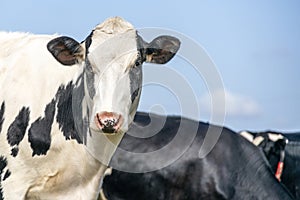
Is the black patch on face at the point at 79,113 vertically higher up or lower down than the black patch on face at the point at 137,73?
lower down

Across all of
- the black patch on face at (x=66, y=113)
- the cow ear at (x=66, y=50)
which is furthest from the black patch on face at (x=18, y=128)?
the cow ear at (x=66, y=50)

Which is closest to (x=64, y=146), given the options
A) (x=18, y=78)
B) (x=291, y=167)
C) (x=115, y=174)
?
(x=18, y=78)

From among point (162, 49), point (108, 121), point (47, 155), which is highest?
point (162, 49)

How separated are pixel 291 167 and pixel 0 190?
7325mm

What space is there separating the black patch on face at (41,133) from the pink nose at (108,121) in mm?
1230

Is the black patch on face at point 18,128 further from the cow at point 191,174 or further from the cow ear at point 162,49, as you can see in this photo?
the cow at point 191,174

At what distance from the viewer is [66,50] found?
8.34 meters

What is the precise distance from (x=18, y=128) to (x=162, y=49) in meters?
1.60

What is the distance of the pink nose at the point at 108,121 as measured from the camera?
292 inches

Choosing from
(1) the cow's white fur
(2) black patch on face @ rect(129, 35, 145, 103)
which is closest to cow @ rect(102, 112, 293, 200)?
(1) the cow's white fur

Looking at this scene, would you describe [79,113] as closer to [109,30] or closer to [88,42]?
[88,42]

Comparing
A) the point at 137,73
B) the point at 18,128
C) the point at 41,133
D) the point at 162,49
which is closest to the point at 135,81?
the point at 137,73

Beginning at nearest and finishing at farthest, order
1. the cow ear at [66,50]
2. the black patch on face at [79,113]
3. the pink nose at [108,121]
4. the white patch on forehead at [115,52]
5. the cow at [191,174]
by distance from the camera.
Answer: the pink nose at [108,121]
the white patch on forehead at [115,52]
the cow ear at [66,50]
the black patch on face at [79,113]
the cow at [191,174]

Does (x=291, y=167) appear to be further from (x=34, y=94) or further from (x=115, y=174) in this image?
(x=34, y=94)
